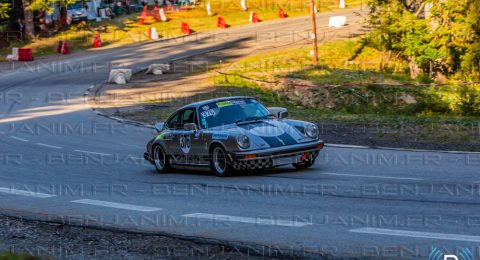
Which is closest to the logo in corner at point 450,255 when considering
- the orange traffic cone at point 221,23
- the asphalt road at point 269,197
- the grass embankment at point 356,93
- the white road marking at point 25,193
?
the asphalt road at point 269,197

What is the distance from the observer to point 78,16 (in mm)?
59062

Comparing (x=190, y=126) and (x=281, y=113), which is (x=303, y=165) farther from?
(x=190, y=126)

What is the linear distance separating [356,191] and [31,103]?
24.7 metres

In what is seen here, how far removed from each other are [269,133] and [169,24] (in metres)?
47.8

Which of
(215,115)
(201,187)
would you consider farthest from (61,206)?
(215,115)

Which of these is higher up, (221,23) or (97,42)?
(221,23)

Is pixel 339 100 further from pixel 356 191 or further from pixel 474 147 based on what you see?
pixel 356 191

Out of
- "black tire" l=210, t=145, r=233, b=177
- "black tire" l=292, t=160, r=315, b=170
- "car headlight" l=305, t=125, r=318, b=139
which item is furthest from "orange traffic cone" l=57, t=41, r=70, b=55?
"car headlight" l=305, t=125, r=318, b=139

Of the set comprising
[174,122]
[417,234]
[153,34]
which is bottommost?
[153,34]

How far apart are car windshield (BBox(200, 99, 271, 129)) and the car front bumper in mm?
1191

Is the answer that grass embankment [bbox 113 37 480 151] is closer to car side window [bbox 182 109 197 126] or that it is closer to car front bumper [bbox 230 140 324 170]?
car front bumper [bbox 230 140 324 170]

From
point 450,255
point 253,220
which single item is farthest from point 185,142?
point 450,255

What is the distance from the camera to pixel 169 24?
60.8m

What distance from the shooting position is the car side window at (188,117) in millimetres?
15349
